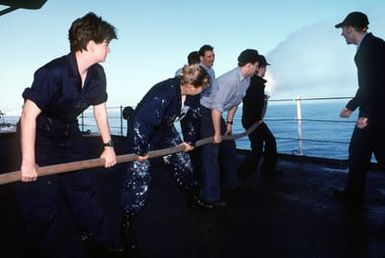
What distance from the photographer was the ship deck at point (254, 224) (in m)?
2.91

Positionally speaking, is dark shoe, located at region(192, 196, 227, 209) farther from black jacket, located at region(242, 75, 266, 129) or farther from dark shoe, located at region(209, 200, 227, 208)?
black jacket, located at region(242, 75, 266, 129)

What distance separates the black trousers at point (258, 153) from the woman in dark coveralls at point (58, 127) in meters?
2.86

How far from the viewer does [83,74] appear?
8.17 feet

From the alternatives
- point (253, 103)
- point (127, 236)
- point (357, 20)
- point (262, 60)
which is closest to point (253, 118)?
point (253, 103)

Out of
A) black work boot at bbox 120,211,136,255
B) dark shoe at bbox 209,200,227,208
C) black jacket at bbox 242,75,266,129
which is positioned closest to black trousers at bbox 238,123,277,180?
black jacket at bbox 242,75,266,129

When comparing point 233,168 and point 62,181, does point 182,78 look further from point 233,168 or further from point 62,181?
point 233,168

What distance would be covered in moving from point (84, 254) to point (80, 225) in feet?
0.91

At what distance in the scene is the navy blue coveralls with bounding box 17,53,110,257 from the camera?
2.27 meters

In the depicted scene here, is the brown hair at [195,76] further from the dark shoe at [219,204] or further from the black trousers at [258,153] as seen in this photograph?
the black trousers at [258,153]

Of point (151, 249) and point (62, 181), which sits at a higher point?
point (62, 181)

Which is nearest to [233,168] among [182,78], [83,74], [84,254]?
[182,78]

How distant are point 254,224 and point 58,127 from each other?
200 centimetres

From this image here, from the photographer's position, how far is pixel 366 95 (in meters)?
3.75

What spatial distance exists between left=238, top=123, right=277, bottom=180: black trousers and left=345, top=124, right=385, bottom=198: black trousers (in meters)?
1.34
